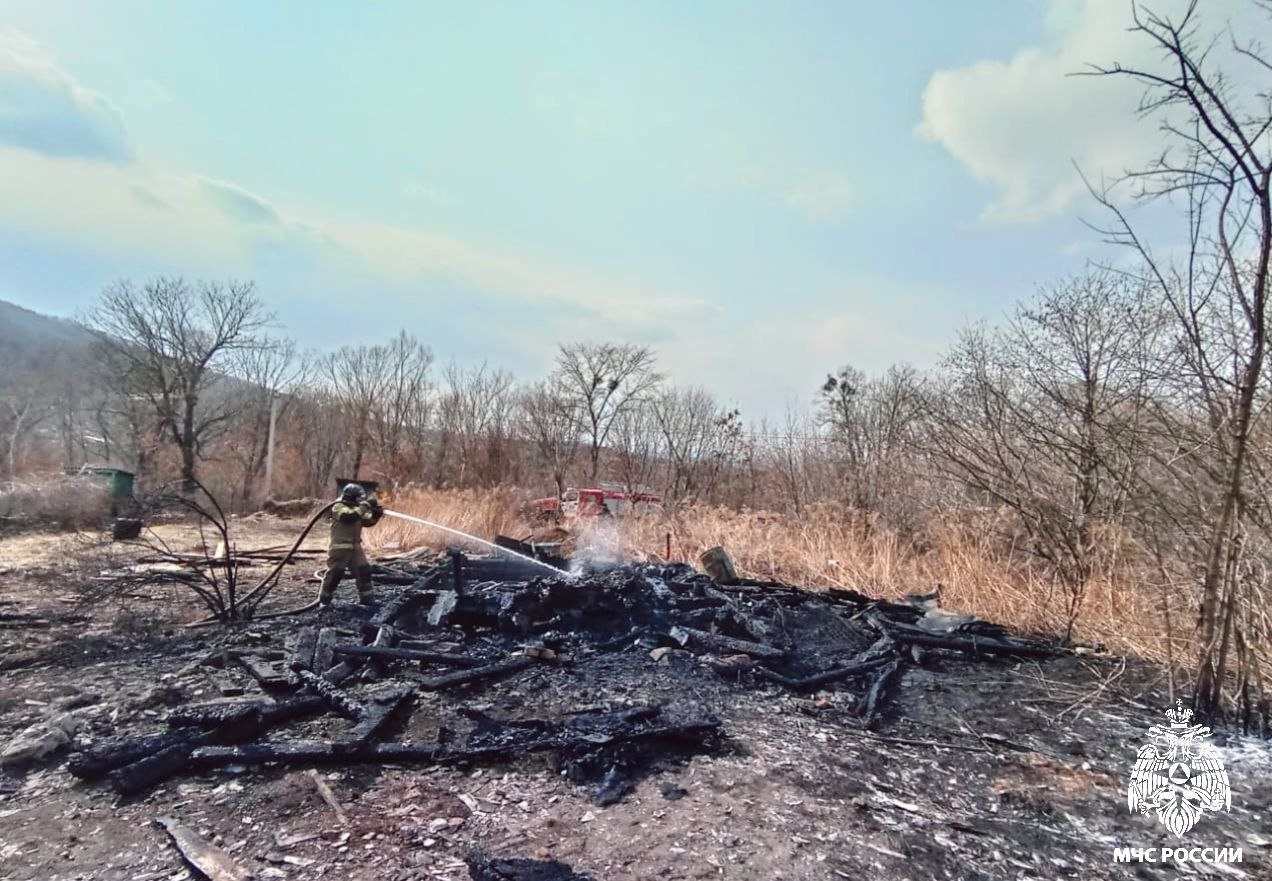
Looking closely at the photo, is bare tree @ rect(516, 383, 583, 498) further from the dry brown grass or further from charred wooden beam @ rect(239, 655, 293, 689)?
charred wooden beam @ rect(239, 655, 293, 689)

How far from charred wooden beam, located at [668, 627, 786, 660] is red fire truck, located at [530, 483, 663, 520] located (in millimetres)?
6996

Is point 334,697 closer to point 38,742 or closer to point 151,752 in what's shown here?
point 151,752

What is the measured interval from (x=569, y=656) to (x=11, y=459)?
111 feet

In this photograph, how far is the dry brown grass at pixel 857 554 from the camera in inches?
245

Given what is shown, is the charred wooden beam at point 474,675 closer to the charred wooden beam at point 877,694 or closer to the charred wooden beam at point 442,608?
the charred wooden beam at point 442,608

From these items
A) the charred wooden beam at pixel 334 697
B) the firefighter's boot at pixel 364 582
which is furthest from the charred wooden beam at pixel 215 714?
the firefighter's boot at pixel 364 582

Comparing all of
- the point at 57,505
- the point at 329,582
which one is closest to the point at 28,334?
the point at 57,505

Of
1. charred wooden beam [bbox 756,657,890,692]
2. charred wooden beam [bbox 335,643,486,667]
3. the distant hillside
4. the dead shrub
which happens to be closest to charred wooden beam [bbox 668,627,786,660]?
charred wooden beam [bbox 756,657,890,692]

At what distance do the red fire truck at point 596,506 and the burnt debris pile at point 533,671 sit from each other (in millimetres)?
4810

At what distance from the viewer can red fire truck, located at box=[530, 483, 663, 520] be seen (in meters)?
13.1

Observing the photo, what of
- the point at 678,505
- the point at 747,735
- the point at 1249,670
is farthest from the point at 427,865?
the point at 678,505

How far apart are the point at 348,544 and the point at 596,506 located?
279 inches

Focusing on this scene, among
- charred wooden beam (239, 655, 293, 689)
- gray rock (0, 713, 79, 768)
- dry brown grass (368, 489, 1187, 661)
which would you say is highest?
dry brown grass (368, 489, 1187, 661)

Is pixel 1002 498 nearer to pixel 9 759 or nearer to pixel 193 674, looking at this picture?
pixel 193 674
